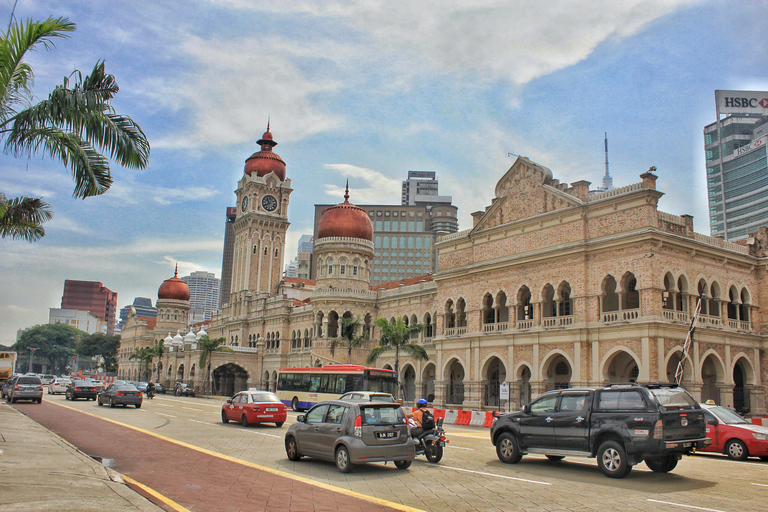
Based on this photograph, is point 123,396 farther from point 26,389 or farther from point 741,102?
point 741,102

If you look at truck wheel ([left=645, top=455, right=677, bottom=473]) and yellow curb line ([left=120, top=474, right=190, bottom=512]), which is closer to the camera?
yellow curb line ([left=120, top=474, right=190, bottom=512])

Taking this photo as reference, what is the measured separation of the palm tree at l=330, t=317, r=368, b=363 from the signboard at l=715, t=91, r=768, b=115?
381 ft

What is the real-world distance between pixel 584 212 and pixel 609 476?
2069cm

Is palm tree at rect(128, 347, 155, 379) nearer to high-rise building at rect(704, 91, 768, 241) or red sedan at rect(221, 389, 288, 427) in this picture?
red sedan at rect(221, 389, 288, 427)

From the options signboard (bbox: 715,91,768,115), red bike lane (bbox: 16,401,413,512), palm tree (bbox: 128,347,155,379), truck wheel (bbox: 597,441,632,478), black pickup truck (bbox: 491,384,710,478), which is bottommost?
red bike lane (bbox: 16,401,413,512)

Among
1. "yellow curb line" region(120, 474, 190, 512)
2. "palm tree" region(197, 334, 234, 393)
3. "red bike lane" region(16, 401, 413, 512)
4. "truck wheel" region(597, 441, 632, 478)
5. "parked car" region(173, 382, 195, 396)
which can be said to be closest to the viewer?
"yellow curb line" region(120, 474, 190, 512)

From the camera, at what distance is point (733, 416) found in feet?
54.2

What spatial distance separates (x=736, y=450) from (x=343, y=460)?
10.2m

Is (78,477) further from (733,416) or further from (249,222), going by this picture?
(249,222)

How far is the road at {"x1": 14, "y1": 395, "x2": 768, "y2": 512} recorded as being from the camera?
30.6 ft

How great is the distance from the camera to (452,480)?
1148 centimetres

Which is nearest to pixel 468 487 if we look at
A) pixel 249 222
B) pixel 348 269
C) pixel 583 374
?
pixel 583 374

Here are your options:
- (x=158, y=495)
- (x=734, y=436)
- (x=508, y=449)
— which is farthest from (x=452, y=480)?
(x=734, y=436)

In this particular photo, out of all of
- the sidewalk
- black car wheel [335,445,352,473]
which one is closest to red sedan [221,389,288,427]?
the sidewalk
